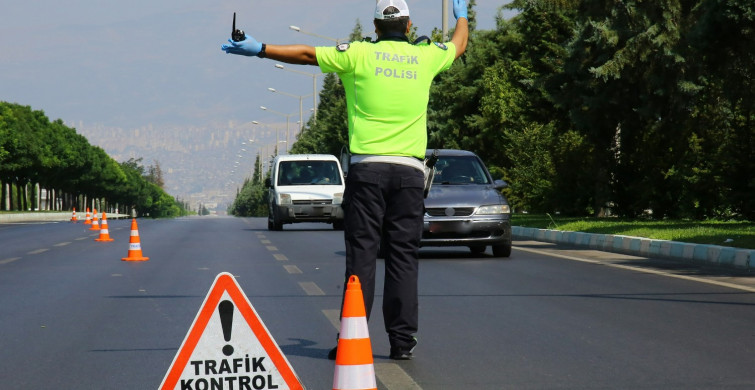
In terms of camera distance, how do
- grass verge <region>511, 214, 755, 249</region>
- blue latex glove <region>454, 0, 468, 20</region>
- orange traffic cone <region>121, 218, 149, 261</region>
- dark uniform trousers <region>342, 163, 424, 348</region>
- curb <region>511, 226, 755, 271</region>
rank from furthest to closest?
grass verge <region>511, 214, 755, 249</region> → orange traffic cone <region>121, 218, 149, 261</region> → curb <region>511, 226, 755, 271</region> → blue latex glove <region>454, 0, 468, 20</region> → dark uniform trousers <region>342, 163, 424, 348</region>

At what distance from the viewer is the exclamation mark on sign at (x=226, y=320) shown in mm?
5164

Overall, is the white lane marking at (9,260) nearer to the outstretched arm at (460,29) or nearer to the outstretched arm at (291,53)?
the outstretched arm at (460,29)

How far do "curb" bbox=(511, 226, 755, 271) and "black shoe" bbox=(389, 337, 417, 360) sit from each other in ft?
30.7

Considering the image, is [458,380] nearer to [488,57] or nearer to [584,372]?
[584,372]

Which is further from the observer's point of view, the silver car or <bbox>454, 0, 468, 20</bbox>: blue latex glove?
the silver car

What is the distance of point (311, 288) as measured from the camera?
12.3 metres

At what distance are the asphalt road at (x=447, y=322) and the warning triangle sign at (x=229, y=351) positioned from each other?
1.19 m

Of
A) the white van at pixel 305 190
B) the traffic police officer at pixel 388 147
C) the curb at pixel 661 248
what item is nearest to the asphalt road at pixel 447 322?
the traffic police officer at pixel 388 147

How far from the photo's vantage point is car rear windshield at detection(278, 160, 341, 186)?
31.5 m

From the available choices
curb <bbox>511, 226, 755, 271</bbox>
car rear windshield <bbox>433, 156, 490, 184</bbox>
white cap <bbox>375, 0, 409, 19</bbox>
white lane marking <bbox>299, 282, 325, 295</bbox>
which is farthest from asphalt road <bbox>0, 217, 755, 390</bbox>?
white cap <bbox>375, 0, 409, 19</bbox>

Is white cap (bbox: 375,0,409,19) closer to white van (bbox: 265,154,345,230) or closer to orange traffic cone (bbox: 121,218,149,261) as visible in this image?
orange traffic cone (bbox: 121,218,149,261)

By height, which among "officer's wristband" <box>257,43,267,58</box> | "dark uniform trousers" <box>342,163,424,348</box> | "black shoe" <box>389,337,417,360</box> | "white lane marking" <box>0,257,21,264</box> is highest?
"officer's wristband" <box>257,43,267,58</box>

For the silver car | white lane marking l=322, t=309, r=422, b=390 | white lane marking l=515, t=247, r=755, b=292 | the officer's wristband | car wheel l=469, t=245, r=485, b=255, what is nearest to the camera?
white lane marking l=322, t=309, r=422, b=390

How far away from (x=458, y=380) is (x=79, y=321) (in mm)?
4140
